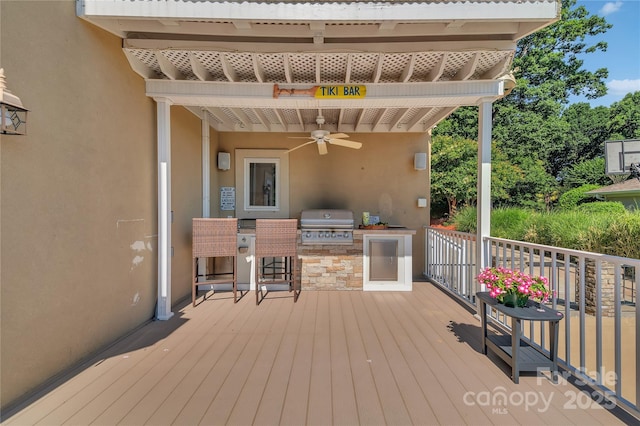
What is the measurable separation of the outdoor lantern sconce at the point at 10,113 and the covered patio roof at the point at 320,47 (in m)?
1.10

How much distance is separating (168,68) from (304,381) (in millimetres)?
3398

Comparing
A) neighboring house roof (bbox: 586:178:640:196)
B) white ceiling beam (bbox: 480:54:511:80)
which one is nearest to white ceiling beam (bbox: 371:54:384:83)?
white ceiling beam (bbox: 480:54:511:80)

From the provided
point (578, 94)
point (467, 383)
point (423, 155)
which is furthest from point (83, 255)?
Result: point (578, 94)

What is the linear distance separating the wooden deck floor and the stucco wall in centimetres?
272

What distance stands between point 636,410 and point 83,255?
419cm

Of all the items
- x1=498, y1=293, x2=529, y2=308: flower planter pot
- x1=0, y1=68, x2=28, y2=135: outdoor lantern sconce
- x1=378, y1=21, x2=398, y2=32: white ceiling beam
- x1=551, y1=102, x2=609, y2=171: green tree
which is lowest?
x1=498, y1=293, x2=529, y2=308: flower planter pot

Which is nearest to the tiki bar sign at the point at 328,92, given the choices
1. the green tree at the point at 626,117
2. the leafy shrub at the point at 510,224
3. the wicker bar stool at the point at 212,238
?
the wicker bar stool at the point at 212,238

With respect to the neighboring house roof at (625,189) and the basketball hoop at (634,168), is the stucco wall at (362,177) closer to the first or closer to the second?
the basketball hoop at (634,168)

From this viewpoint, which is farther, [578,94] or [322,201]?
[578,94]

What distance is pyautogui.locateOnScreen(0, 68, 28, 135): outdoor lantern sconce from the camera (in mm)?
1879

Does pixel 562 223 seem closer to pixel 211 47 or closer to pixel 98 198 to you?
pixel 211 47

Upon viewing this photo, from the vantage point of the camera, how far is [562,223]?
25.3 feet

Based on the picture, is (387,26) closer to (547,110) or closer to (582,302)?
(582,302)

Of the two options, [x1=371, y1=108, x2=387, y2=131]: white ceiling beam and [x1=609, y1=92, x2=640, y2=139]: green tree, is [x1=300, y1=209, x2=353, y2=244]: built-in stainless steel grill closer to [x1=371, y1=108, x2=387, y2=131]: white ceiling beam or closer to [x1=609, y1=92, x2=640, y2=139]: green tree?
[x1=371, y1=108, x2=387, y2=131]: white ceiling beam
